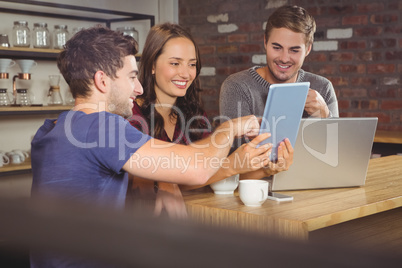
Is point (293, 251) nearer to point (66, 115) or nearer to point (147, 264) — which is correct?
point (147, 264)

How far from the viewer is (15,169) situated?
3.15m

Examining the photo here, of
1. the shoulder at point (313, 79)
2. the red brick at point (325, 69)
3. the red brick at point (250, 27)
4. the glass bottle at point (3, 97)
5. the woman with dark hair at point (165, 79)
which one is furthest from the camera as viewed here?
the red brick at point (250, 27)

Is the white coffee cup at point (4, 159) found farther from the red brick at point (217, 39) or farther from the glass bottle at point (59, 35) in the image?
the red brick at point (217, 39)

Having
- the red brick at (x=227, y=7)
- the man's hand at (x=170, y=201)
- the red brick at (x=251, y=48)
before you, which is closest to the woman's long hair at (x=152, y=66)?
the man's hand at (x=170, y=201)

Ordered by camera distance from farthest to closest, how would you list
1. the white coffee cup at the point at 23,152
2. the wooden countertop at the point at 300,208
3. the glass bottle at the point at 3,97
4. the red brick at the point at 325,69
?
the red brick at the point at 325,69
the white coffee cup at the point at 23,152
the glass bottle at the point at 3,97
the wooden countertop at the point at 300,208

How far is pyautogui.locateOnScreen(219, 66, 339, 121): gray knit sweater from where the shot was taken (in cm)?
220

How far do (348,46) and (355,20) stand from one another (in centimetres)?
19

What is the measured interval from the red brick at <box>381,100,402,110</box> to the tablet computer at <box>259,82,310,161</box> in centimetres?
228

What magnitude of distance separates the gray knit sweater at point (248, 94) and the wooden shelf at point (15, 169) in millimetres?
1584

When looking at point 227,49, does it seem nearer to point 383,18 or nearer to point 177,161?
point 383,18

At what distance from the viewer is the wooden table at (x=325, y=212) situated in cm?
122

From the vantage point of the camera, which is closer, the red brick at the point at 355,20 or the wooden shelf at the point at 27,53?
the wooden shelf at the point at 27,53

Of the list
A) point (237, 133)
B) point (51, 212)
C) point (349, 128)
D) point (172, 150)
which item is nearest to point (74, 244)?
point (51, 212)

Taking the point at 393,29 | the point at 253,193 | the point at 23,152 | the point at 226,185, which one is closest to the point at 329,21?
the point at 393,29
